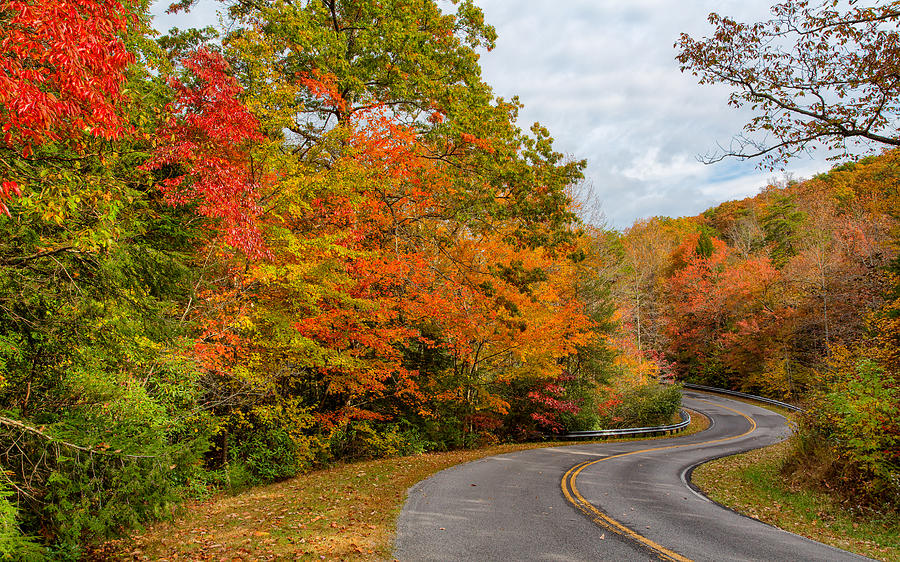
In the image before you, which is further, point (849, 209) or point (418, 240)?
point (849, 209)

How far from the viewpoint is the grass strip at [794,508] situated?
25.0ft

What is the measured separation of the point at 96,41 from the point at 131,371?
634 centimetres

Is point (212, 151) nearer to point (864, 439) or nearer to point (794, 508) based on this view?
point (794, 508)

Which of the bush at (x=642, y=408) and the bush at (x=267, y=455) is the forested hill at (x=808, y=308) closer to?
the bush at (x=642, y=408)

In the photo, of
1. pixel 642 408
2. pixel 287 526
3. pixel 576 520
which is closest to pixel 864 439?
pixel 576 520

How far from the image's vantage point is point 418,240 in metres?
15.3

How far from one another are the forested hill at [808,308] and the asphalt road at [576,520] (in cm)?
367

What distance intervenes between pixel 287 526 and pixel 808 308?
39.8 metres

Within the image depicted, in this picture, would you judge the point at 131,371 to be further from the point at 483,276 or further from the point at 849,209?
the point at 849,209

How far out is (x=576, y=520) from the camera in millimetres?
7770

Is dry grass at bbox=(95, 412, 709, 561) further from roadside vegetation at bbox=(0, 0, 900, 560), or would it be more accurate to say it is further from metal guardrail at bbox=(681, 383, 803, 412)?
metal guardrail at bbox=(681, 383, 803, 412)

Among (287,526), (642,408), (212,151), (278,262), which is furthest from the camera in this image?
(642,408)

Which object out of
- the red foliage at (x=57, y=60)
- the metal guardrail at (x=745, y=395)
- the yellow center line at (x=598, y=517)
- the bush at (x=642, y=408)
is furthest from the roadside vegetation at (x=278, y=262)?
the metal guardrail at (x=745, y=395)

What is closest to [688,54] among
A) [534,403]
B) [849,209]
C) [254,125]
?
[254,125]
